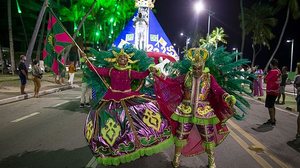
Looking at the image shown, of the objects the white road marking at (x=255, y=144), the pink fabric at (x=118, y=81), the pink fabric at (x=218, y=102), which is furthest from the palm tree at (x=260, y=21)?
the pink fabric at (x=118, y=81)

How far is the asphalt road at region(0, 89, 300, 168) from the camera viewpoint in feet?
20.6

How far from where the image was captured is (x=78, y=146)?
739 centimetres

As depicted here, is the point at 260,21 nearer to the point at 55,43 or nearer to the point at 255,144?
the point at 255,144

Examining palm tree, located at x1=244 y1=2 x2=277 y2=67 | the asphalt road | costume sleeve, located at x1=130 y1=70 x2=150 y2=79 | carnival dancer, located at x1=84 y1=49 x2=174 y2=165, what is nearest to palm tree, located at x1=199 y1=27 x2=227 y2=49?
costume sleeve, located at x1=130 y1=70 x2=150 y2=79

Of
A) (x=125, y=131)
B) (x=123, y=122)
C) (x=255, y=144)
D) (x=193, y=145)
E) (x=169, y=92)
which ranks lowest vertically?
(x=255, y=144)

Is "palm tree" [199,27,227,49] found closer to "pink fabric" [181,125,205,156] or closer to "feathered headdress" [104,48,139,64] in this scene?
"feathered headdress" [104,48,139,64]

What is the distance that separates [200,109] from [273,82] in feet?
18.1

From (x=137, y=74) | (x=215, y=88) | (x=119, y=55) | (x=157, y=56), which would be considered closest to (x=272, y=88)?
(x=157, y=56)

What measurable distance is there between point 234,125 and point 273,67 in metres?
2.22

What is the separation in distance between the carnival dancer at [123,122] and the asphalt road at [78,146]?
69cm

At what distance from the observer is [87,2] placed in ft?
107

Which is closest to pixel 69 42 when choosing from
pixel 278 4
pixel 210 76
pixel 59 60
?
pixel 59 60

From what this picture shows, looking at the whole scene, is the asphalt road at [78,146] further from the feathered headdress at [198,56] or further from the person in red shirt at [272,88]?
the feathered headdress at [198,56]

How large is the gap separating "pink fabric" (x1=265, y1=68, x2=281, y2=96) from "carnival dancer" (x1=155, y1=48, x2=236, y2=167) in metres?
4.93
